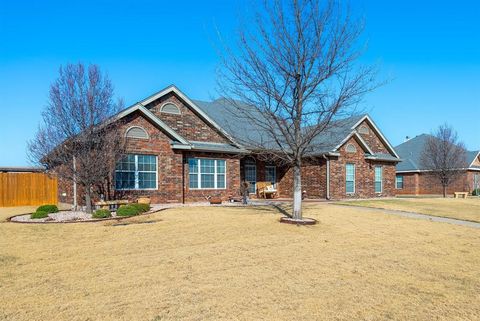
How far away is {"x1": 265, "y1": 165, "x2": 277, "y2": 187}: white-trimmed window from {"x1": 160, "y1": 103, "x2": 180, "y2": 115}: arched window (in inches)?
325

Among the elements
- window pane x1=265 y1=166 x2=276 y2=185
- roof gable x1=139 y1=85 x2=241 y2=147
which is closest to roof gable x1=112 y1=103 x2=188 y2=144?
roof gable x1=139 y1=85 x2=241 y2=147

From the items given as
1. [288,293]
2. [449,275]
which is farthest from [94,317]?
[449,275]

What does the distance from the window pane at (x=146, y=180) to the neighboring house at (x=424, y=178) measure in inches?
1159

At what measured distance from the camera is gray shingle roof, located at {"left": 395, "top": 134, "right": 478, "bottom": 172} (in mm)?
41406

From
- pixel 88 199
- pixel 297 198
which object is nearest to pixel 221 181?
Result: pixel 88 199

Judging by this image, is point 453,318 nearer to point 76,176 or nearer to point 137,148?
point 76,176

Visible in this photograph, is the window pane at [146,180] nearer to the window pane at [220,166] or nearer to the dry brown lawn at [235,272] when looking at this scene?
the window pane at [220,166]

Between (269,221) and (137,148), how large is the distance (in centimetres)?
860

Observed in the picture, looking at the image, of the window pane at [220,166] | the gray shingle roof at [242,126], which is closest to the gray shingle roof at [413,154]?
the gray shingle roof at [242,126]

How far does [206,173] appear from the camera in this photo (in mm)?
22000

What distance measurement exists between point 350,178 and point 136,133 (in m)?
Result: 15.4

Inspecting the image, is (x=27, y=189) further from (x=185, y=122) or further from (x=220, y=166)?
(x=220, y=166)

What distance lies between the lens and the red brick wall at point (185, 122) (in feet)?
69.9

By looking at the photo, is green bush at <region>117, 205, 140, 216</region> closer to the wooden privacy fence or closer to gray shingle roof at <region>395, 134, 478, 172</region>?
the wooden privacy fence
